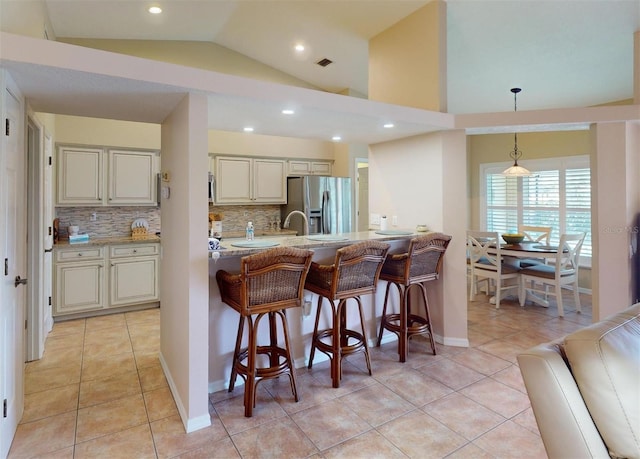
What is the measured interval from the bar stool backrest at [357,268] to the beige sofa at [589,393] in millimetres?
1457

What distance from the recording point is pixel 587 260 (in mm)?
5250

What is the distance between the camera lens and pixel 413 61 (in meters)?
3.78

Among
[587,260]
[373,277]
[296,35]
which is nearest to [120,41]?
[296,35]

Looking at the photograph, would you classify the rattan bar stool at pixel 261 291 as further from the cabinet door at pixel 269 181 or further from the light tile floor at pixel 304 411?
the cabinet door at pixel 269 181

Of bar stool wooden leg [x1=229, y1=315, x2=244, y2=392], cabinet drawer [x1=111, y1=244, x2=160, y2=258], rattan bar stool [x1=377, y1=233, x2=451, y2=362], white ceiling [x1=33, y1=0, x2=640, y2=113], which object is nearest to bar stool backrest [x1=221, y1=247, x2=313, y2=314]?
bar stool wooden leg [x1=229, y1=315, x2=244, y2=392]

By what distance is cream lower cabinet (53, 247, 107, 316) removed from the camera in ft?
13.5

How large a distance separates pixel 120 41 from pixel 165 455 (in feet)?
15.9

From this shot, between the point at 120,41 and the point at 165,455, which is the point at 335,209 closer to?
the point at 120,41

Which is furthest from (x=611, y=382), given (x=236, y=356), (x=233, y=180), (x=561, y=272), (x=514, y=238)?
(x=233, y=180)

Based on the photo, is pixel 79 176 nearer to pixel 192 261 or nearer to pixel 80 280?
pixel 80 280

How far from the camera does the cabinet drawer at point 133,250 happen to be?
440 cm

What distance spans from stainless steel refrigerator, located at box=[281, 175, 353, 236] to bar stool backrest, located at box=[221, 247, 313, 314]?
10.5 ft

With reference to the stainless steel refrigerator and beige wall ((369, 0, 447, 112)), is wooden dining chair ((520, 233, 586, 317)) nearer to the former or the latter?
beige wall ((369, 0, 447, 112))

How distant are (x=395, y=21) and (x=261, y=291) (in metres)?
3.40
